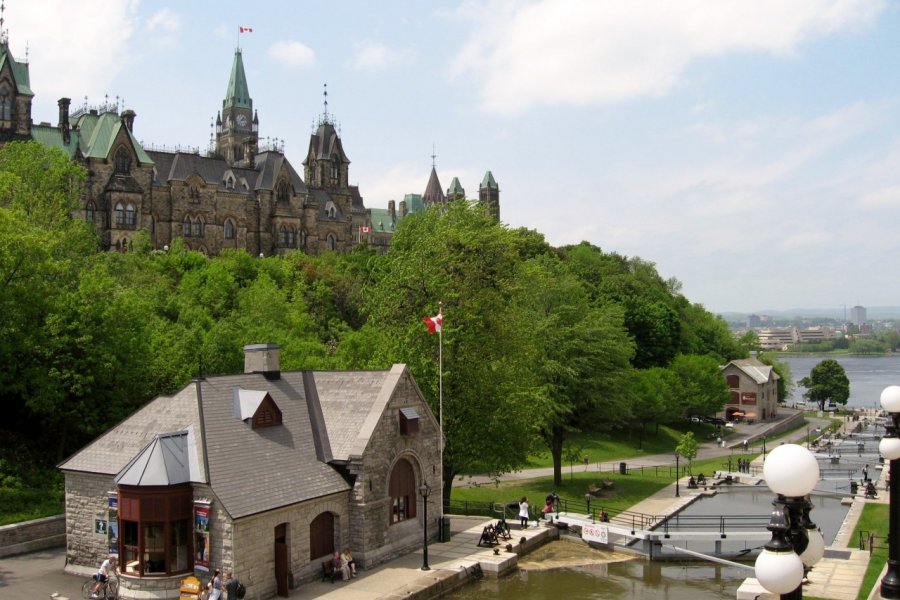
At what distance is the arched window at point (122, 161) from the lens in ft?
272

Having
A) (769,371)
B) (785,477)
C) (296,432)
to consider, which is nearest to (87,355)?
(296,432)

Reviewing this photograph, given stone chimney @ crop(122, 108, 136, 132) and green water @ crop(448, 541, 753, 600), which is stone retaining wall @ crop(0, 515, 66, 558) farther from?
stone chimney @ crop(122, 108, 136, 132)

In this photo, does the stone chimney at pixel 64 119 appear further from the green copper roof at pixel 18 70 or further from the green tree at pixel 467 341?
the green tree at pixel 467 341

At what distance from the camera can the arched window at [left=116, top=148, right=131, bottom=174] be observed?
8281cm

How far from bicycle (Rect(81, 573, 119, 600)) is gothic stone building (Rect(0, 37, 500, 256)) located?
51.4m

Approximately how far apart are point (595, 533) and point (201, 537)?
51.5 ft

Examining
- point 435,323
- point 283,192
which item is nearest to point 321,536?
point 435,323

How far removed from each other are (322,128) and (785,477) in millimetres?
114423

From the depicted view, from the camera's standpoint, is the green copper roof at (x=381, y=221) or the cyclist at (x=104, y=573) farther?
the green copper roof at (x=381, y=221)

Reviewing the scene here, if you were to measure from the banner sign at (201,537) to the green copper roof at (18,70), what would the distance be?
68.4 metres

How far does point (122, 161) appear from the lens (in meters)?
83.2

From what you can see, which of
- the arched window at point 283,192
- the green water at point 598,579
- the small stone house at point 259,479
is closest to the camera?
the small stone house at point 259,479

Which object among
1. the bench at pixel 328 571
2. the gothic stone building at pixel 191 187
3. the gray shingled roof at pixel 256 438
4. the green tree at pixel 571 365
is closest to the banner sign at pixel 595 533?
the gray shingled roof at pixel 256 438

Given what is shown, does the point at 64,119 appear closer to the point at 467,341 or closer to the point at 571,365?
the point at 571,365
